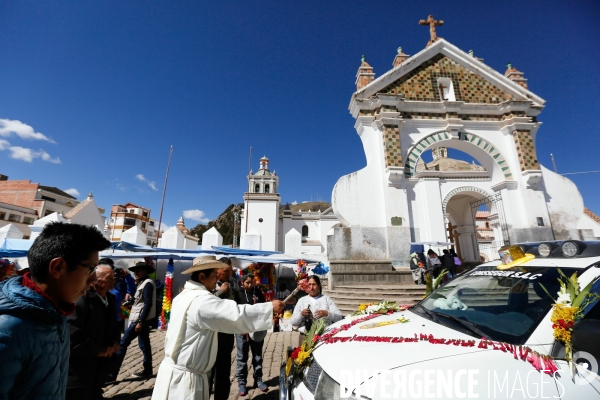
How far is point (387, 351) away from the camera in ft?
6.35

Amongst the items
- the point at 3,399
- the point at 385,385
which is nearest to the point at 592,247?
the point at 385,385

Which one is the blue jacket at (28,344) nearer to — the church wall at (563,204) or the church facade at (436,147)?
the church facade at (436,147)

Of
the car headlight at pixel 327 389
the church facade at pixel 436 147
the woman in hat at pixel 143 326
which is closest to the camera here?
the car headlight at pixel 327 389

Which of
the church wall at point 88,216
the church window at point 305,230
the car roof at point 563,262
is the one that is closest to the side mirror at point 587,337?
the car roof at point 563,262

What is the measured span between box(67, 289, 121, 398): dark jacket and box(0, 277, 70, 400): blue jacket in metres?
1.55

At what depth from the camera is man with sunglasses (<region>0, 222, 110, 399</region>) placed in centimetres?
109

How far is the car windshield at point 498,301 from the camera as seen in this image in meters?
2.15

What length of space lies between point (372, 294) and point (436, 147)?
20.2 feet

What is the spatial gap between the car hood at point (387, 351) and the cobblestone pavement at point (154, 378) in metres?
2.35

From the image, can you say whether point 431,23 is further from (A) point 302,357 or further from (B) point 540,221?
(A) point 302,357

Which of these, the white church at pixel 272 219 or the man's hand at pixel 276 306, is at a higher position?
the white church at pixel 272 219

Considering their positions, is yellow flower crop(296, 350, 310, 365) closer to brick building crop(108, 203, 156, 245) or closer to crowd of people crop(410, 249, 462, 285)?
crowd of people crop(410, 249, 462, 285)

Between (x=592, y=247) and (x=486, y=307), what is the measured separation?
1068mm

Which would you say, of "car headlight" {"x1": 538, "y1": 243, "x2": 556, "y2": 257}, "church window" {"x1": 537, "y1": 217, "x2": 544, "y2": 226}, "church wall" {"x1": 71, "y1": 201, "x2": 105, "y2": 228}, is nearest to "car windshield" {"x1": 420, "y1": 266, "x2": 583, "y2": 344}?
"car headlight" {"x1": 538, "y1": 243, "x2": 556, "y2": 257}
